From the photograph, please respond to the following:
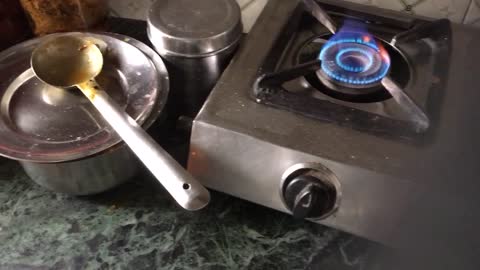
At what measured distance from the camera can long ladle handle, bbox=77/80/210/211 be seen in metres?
0.49

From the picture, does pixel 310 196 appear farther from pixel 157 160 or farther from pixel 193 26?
pixel 193 26

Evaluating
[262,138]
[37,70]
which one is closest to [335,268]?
[262,138]

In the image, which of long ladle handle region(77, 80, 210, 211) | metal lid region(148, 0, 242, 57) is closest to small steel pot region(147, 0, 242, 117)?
metal lid region(148, 0, 242, 57)

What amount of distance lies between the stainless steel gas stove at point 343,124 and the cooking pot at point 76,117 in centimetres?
9

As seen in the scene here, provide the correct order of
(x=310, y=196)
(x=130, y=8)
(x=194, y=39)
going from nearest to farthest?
1. (x=310, y=196)
2. (x=194, y=39)
3. (x=130, y=8)

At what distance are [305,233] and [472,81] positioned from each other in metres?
0.28

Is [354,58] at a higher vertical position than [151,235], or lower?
higher

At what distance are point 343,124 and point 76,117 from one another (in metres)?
0.32

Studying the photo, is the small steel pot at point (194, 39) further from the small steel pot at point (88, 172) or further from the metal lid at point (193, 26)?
the small steel pot at point (88, 172)

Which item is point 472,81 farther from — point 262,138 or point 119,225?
point 119,225

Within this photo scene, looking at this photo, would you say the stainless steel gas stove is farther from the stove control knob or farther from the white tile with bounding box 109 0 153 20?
the white tile with bounding box 109 0 153 20

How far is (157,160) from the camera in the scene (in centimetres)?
51

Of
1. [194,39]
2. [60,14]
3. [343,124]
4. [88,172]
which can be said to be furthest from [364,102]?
[60,14]

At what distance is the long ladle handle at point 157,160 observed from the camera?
0.49 metres
